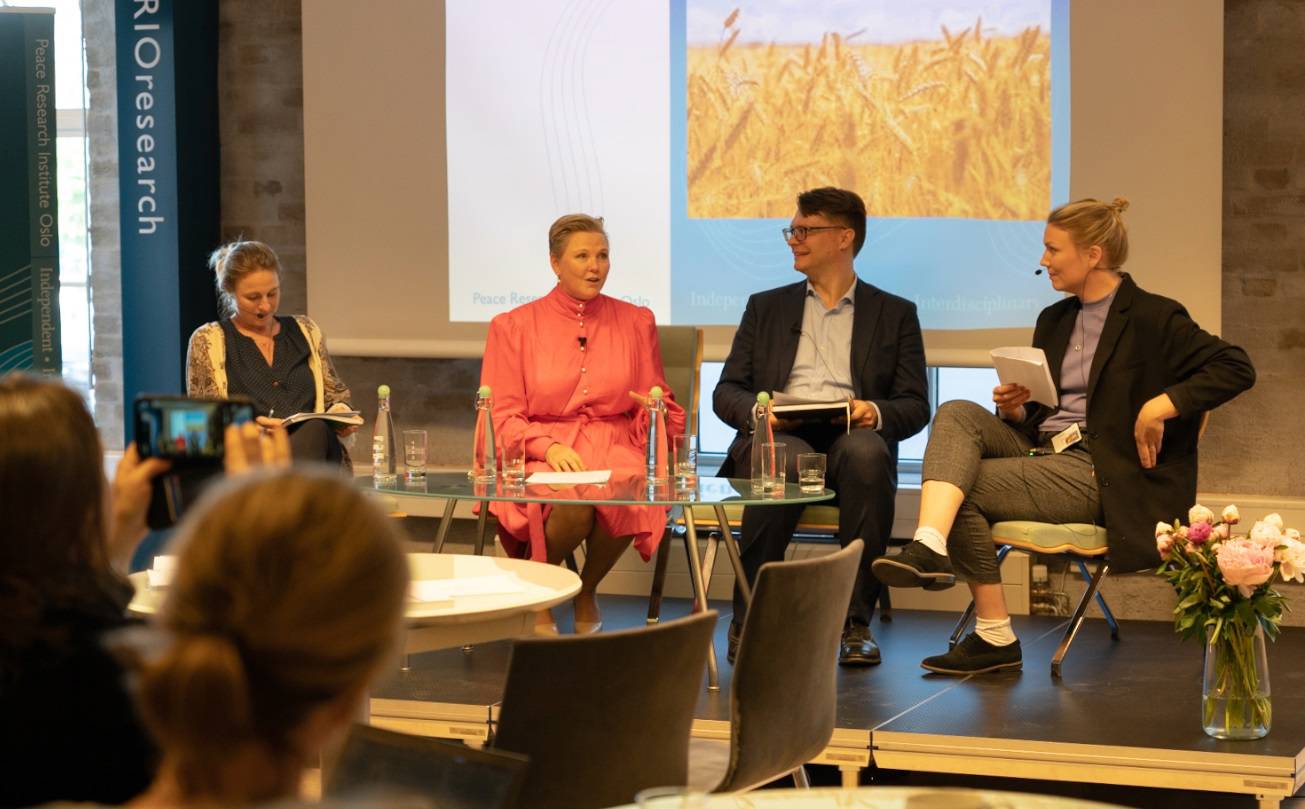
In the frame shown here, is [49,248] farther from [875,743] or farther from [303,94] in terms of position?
[875,743]

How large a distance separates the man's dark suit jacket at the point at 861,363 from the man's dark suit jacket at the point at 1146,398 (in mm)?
573

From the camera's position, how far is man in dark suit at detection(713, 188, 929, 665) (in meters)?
4.36

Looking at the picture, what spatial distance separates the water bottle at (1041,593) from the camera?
5.11 m

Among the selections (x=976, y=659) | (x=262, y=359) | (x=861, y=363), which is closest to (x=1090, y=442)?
(x=976, y=659)

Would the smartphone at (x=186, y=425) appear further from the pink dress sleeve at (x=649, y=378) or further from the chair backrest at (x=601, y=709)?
the pink dress sleeve at (x=649, y=378)

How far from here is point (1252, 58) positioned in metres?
4.96

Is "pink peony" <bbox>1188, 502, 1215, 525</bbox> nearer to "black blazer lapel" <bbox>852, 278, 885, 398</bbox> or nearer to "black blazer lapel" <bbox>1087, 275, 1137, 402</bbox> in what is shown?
"black blazer lapel" <bbox>1087, 275, 1137, 402</bbox>

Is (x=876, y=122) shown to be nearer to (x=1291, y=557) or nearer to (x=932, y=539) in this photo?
(x=932, y=539)

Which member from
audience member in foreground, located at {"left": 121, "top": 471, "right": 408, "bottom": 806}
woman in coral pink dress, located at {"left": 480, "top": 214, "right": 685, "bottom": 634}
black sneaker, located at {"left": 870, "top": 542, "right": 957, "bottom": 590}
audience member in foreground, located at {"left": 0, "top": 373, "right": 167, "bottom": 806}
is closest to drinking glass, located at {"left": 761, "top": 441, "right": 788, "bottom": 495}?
black sneaker, located at {"left": 870, "top": 542, "right": 957, "bottom": 590}

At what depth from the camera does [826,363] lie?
467 cm

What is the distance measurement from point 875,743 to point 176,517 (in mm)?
2158

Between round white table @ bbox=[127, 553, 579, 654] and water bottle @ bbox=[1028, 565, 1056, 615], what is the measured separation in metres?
2.61

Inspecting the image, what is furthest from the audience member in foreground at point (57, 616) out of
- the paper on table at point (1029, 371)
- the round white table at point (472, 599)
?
the paper on table at point (1029, 371)

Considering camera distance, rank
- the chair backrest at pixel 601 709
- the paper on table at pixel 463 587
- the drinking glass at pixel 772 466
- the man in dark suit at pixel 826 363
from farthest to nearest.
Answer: the man in dark suit at pixel 826 363 → the drinking glass at pixel 772 466 → the paper on table at pixel 463 587 → the chair backrest at pixel 601 709
